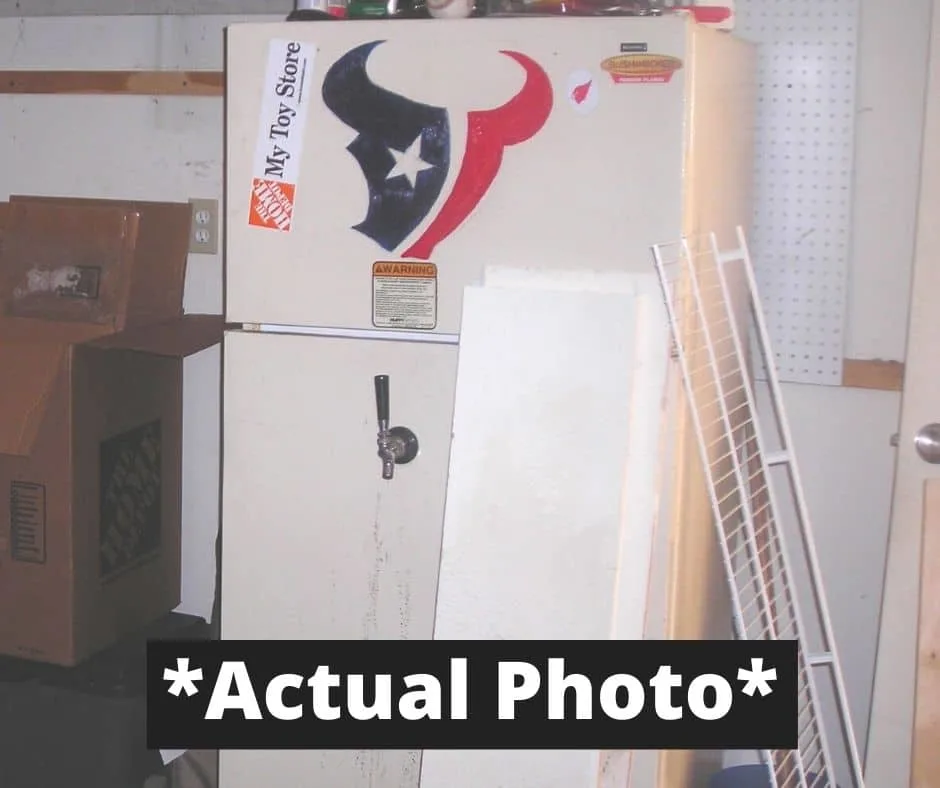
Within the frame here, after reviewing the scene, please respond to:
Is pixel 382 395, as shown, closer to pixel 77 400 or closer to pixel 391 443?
pixel 391 443

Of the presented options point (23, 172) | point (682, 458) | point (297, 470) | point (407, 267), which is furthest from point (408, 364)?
point (23, 172)

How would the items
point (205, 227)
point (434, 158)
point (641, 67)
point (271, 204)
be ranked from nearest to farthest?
1. point (641, 67)
2. point (434, 158)
3. point (271, 204)
4. point (205, 227)

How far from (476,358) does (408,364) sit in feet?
0.59

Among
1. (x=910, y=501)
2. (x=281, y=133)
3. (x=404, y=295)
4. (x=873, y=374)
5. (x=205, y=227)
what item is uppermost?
(x=281, y=133)

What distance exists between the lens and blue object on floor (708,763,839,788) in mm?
2148

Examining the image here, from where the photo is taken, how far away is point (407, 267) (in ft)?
6.04

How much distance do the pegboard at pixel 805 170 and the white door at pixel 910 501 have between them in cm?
19

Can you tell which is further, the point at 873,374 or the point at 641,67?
the point at 873,374

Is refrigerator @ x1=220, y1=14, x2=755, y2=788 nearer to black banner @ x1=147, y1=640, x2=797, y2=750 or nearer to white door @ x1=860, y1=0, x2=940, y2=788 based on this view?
black banner @ x1=147, y1=640, x2=797, y2=750

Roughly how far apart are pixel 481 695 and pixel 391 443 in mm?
425

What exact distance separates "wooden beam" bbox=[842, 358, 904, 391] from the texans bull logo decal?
94 centimetres

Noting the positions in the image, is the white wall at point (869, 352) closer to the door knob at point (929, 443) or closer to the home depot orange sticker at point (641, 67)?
the door knob at point (929, 443)

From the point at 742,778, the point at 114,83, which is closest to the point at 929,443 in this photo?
the point at 742,778

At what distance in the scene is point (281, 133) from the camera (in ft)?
6.21
